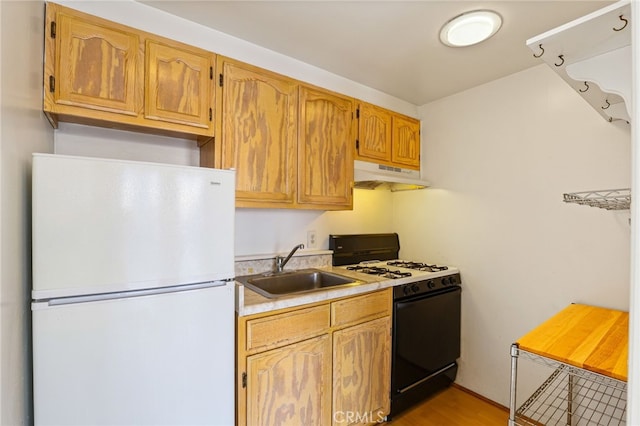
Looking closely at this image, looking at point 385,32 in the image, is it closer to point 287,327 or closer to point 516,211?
point 516,211

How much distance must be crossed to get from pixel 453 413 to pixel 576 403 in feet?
2.37

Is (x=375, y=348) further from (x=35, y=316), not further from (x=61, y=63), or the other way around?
(x=61, y=63)

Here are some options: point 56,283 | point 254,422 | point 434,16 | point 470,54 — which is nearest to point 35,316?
point 56,283

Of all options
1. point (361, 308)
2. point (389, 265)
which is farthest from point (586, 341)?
point (389, 265)

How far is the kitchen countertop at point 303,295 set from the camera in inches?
54.4

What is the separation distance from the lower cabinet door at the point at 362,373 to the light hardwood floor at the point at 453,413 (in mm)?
253

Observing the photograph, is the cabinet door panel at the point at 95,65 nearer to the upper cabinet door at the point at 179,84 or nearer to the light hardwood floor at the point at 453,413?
the upper cabinet door at the point at 179,84

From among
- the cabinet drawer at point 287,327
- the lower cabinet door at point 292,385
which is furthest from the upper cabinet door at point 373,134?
the lower cabinet door at point 292,385

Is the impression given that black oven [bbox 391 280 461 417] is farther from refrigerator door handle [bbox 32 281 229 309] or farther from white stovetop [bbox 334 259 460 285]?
refrigerator door handle [bbox 32 281 229 309]

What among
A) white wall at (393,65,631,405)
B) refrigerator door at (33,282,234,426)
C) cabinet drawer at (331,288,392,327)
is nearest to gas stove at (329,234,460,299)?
cabinet drawer at (331,288,392,327)

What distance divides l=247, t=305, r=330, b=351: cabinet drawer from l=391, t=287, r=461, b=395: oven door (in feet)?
1.97

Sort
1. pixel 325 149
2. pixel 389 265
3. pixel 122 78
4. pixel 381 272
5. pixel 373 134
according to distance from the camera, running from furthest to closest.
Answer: pixel 389 265
pixel 373 134
pixel 381 272
pixel 325 149
pixel 122 78

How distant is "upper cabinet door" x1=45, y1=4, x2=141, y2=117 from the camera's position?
1226 millimetres

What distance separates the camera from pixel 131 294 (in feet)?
3.55
